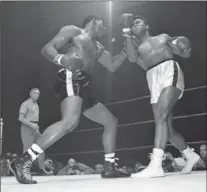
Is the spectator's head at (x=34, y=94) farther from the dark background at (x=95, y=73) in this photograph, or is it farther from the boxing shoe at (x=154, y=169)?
the boxing shoe at (x=154, y=169)

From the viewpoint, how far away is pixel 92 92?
6.08ft

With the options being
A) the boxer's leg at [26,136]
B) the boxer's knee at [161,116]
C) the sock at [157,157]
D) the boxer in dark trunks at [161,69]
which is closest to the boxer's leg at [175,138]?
the boxer in dark trunks at [161,69]

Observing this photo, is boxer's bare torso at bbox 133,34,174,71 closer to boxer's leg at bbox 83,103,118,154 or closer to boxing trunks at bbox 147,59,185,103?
boxing trunks at bbox 147,59,185,103

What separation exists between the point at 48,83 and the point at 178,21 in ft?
3.62

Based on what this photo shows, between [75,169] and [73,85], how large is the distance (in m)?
Result: 0.78

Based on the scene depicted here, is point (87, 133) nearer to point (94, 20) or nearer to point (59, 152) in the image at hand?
point (59, 152)

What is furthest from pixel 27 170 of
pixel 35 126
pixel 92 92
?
pixel 92 92

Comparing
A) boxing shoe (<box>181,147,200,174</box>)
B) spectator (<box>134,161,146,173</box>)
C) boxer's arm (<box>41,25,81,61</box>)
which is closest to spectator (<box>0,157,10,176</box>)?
boxer's arm (<box>41,25,81,61</box>)

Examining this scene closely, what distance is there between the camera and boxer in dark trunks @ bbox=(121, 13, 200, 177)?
195 cm

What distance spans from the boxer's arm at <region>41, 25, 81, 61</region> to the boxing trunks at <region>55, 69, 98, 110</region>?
107 millimetres

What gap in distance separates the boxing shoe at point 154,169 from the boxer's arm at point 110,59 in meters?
0.55

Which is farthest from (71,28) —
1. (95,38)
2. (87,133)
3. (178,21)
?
(178,21)

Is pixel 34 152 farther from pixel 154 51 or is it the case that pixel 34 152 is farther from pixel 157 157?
pixel 154 51

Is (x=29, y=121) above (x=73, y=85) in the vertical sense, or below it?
below
